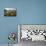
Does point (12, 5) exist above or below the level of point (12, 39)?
above

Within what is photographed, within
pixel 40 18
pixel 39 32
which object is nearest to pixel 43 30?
pixel 39 32

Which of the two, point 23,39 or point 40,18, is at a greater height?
point 40,18

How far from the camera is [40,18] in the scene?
119 inches

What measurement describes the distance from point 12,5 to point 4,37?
2.69ft

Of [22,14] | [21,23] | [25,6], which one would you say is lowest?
[21,23]

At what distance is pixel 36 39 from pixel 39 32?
185 mm

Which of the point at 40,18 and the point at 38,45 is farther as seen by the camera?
the point at 40,18

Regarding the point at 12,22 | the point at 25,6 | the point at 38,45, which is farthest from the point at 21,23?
the point at 38,45

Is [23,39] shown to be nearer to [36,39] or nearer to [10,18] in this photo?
[36,39]

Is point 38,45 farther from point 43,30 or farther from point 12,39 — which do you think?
point 12,39

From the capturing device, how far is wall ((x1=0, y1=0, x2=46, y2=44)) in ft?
9.83

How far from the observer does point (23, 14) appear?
3.03 m

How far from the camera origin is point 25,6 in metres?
3.03

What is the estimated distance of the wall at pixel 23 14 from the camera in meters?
3.00
